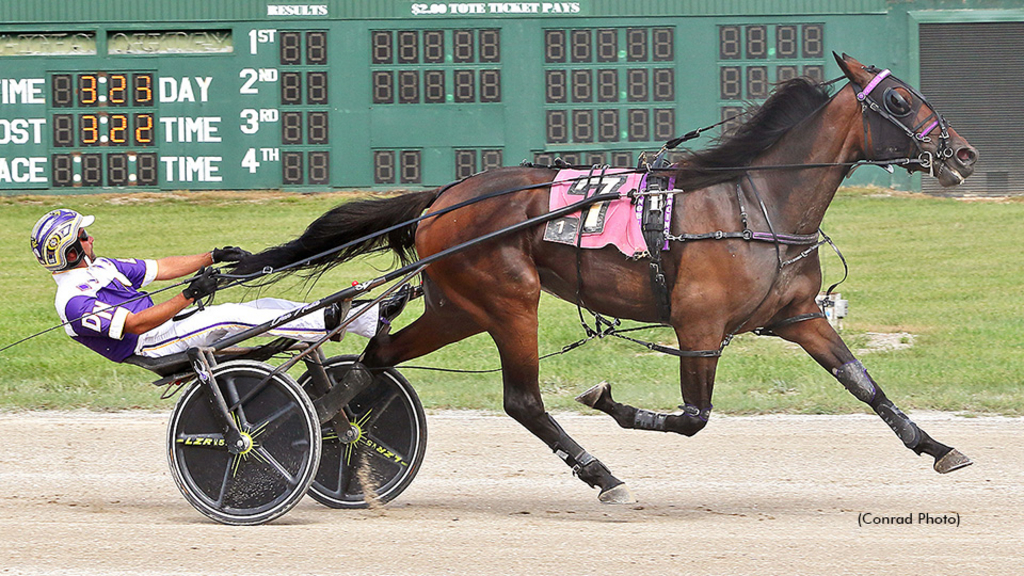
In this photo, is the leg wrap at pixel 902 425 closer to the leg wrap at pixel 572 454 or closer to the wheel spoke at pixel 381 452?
the leg wrap at pixel 572 454

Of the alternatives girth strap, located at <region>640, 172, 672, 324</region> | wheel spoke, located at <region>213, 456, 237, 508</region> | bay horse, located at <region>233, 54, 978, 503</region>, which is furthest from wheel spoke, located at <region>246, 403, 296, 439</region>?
girth strap, located at <region>640, 172, 672, 324</region>

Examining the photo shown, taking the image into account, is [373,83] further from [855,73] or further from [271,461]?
[271,461]

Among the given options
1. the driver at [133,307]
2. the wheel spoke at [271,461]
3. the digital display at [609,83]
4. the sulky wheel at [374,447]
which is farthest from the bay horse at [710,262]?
the digital display at [609,83]

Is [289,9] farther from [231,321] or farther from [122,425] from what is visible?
[231,321]

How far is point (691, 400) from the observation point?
5008mm

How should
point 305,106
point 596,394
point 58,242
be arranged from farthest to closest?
point 305,106
point 596,394
point 58,242

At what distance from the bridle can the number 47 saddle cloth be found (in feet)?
2.89

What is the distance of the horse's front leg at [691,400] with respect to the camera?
4.93 meters

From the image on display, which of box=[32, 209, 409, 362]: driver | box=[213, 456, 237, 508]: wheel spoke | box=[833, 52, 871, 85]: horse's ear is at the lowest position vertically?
box=[213, 456, 237, 508]: wheel spoke

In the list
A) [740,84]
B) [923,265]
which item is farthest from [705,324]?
[740,84]

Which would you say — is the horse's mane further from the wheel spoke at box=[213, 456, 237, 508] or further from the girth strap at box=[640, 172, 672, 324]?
the wheel spoke at box=[213, 456, 237, 508]

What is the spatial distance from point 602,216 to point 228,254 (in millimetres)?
1640

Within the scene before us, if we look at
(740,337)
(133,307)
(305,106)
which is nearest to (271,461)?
(133,307)

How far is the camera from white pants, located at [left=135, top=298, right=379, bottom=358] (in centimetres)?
502
